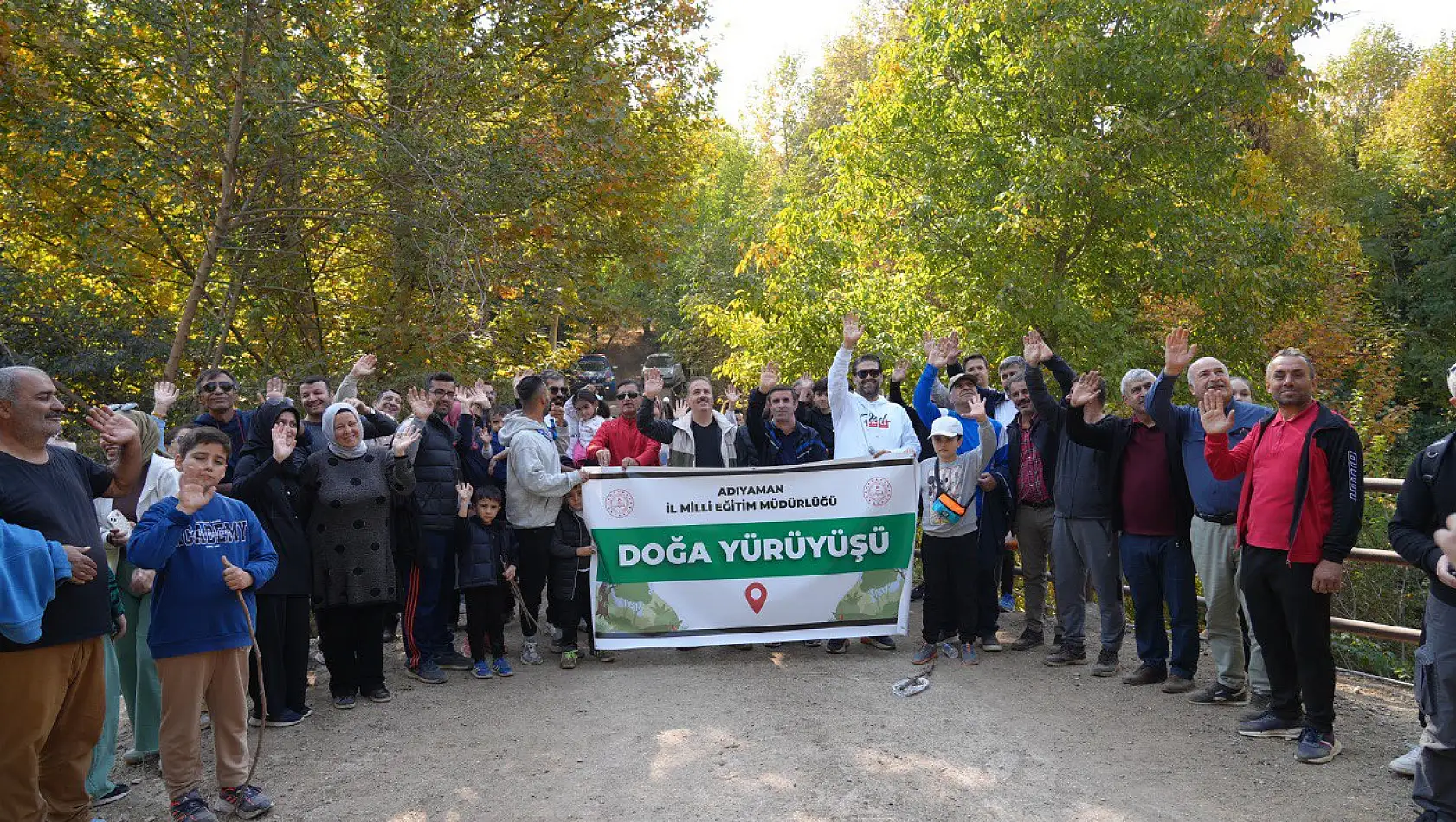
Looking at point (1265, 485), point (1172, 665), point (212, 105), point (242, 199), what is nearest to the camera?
point (1265, 485)

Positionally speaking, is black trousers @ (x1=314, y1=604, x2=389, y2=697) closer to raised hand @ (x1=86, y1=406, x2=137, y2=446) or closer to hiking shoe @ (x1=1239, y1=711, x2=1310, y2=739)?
raised hand @ (x1=86, y1=406, x2=137, y2=446)

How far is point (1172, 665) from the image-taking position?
6441 mm

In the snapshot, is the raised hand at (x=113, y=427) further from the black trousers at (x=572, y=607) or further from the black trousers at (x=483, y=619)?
the black trousers at (x=572, y=607)

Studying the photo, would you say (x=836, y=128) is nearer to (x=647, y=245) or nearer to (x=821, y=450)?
(x=647, y=245)

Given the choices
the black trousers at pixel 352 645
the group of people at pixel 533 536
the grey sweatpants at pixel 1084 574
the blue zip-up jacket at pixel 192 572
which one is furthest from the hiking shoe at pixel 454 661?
the grey sweatpants at pixel 1084 574

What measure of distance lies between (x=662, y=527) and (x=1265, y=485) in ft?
13.4

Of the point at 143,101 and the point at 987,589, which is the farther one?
the point at 143,101

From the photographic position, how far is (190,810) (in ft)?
15.2

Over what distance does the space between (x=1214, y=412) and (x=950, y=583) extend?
2.29m

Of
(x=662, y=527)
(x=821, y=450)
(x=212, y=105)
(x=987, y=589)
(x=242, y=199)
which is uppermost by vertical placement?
(x=212, y=105)

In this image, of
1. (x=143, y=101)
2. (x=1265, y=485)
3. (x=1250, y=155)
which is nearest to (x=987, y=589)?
(x=1265, y=485)

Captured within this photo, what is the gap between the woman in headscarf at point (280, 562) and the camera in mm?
5922

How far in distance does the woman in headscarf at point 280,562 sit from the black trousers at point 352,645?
0.29 metres

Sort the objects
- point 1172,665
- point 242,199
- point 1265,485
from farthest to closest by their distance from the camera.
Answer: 1. point 242,199
2. point 1172,665
3. point 1265,485
